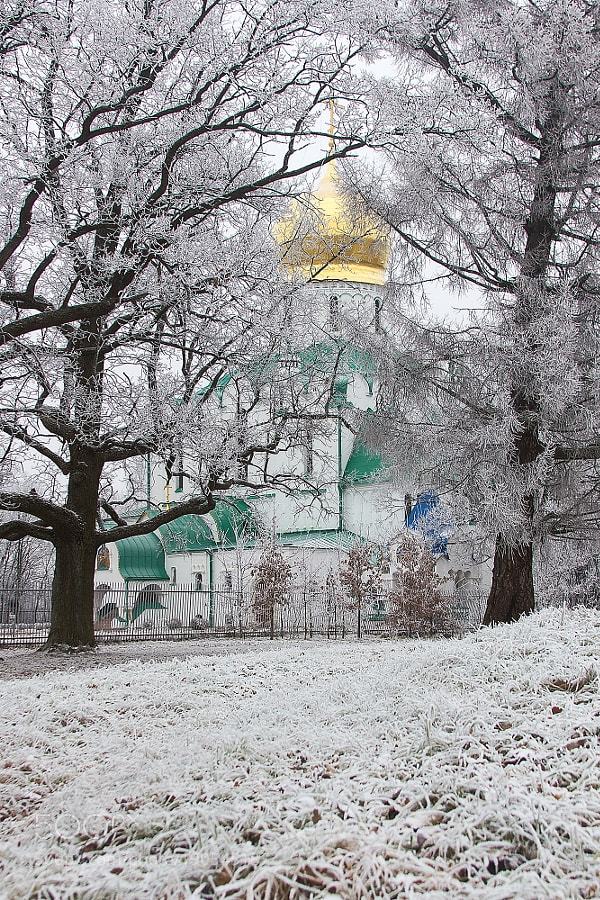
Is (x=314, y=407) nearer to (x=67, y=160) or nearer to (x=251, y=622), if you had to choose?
(x=67, y=160)

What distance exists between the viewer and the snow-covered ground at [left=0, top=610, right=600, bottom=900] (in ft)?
7.93

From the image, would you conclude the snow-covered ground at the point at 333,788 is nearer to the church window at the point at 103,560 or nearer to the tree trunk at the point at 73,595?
the tree trunk at the point at 73,595

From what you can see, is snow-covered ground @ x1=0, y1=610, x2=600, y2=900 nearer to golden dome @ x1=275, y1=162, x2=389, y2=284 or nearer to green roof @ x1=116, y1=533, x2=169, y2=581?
golden dome @ x1=275, y1=162, x2=389, y2=284

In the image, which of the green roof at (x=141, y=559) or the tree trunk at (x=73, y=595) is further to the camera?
the green roof at (x=141, y=559)

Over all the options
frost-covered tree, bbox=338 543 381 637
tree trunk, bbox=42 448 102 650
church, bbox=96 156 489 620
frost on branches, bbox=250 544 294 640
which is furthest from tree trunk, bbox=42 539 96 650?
frost-covered tree, bbox=338 543 381 637

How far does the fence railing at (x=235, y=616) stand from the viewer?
62.7 feet

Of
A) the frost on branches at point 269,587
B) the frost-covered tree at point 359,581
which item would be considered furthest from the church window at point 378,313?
the frost on branches at point 269,587

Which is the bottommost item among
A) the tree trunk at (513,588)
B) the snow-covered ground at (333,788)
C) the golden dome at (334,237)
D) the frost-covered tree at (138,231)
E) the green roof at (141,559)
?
the snow-covered ground at (333,788)

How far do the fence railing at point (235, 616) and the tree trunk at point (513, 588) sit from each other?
6.82 meters

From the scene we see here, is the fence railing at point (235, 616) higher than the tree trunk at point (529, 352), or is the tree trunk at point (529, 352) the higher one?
the tree trunk at point (529, 352)

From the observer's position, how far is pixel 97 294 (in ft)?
34.1

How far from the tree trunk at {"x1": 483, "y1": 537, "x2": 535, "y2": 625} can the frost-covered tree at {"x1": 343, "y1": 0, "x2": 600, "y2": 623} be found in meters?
0.02

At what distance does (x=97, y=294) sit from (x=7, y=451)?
3.43 m

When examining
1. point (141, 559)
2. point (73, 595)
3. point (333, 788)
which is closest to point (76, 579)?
point (73, 595)
